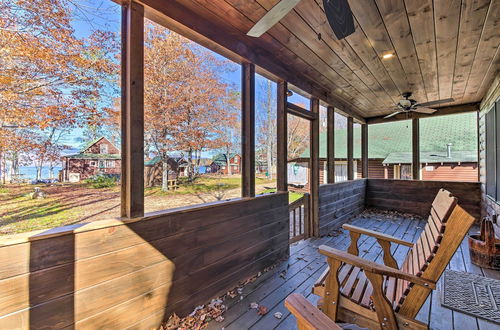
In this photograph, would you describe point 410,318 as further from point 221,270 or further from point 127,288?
point 127,288

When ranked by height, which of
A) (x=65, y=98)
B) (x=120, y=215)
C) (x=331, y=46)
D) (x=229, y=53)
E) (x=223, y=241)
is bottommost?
(x=223, y=241)

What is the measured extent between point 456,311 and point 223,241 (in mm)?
2158

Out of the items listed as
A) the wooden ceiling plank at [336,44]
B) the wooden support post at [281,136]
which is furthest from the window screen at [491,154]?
the wooden support post at [281,136]

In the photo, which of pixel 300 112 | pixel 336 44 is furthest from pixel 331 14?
pixel 300 112

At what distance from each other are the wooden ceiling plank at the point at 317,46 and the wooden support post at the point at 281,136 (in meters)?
0.61

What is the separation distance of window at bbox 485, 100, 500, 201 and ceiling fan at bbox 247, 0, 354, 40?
356 cm

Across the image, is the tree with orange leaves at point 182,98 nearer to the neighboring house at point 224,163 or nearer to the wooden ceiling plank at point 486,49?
the neighboring house at point 224,163

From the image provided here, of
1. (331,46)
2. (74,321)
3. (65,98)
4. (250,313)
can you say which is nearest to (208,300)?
(250,313)

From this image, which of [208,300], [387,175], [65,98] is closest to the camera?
[65,98]

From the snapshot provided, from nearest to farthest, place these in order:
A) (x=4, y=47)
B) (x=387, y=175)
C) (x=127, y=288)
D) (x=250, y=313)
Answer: (x=4, y=47)
(x=127, y=288)
(x=250, y=313)
(x=387, y=175)

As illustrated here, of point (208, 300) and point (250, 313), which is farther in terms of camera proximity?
point (208, 300)

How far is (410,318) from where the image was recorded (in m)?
1.25

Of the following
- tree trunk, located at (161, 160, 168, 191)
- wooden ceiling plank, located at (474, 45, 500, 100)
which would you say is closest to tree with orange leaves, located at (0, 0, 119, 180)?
tree trunk, located at (161, 160, 168, 191)

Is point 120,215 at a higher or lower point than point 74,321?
higher
